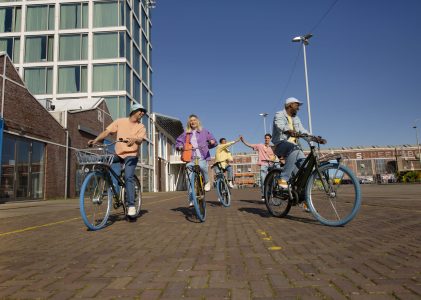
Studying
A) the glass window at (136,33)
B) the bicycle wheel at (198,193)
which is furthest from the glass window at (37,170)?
the glass window at (136,33)

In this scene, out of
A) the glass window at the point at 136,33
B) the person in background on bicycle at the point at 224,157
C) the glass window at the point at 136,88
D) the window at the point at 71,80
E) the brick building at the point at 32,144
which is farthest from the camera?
the glass window at the point at 136,33

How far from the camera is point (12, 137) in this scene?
15.1 meters

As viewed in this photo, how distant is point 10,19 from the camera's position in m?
32.8

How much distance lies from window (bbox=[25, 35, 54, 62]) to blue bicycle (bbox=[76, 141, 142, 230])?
31321mm

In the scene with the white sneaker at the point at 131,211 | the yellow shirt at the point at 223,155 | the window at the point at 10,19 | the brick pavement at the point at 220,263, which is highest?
the window at the point at 10,19

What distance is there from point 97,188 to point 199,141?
2052 millimetres

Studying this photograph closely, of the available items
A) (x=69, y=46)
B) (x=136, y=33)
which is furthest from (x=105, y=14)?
(x=136, y=33)

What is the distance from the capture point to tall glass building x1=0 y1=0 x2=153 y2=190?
106 ft

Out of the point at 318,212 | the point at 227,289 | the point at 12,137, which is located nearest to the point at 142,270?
the point at 227,289

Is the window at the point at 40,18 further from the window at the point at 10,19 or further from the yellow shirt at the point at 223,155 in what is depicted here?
the yellow shirt at the point at 223,155

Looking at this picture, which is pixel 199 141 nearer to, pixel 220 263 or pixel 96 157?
pixel 96 157

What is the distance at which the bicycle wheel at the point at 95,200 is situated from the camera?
15.7 ft

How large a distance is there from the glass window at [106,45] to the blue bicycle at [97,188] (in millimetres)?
29174

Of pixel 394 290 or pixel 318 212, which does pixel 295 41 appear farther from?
pixel 394 290
